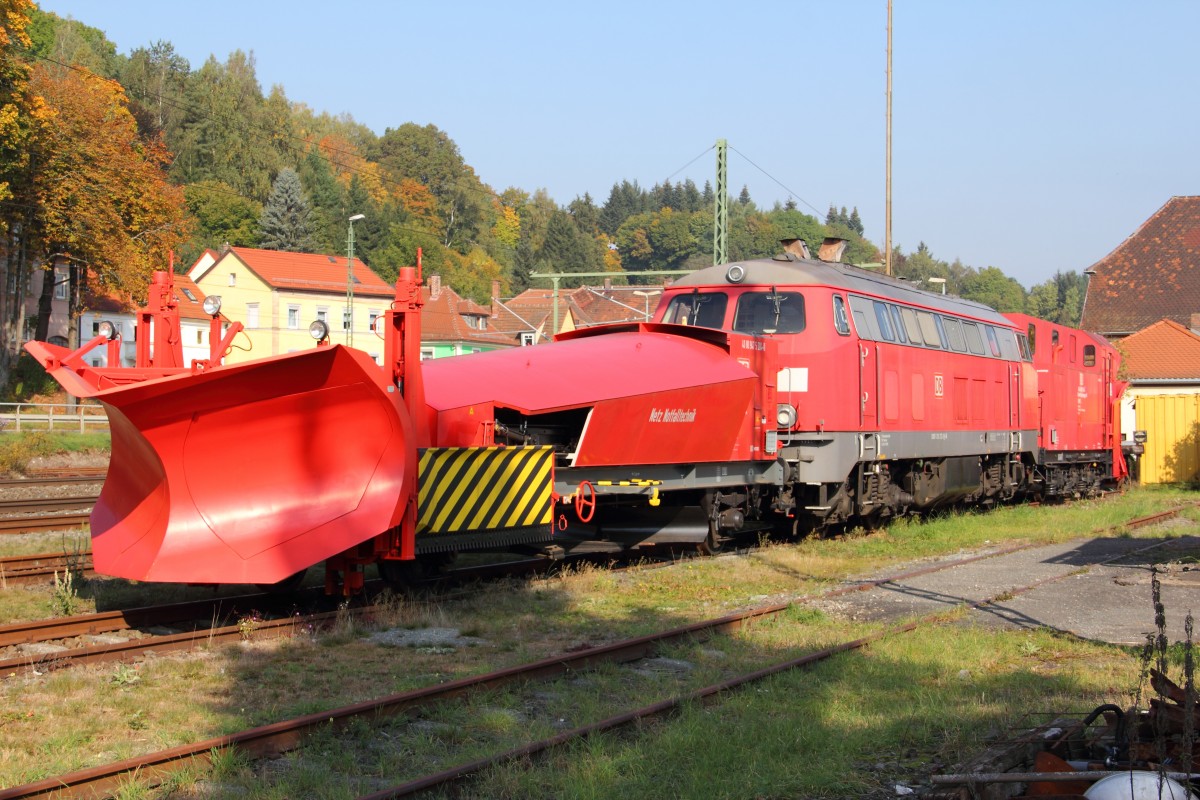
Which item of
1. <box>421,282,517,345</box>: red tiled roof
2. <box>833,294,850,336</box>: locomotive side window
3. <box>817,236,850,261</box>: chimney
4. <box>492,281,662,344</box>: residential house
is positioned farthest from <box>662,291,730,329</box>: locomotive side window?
<box>492,281,662,344</box>: residential house

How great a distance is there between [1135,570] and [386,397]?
999 centimetres

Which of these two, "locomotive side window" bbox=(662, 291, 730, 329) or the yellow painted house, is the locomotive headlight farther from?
the yellow painted house

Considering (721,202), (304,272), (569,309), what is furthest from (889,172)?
(569,309)

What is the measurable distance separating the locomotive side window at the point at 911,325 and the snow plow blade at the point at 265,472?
10.4 metres

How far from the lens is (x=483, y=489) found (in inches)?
392

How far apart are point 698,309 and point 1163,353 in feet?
126

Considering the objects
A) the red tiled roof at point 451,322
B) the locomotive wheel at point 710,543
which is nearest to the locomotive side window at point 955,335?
the locomotive wheel at point 710,543

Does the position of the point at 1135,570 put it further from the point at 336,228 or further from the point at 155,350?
the point at 336,228

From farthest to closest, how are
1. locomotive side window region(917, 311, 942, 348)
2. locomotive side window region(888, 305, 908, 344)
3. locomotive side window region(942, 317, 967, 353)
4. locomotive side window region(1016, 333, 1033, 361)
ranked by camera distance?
locomotive side window region(1016, 333, 1033, 361) → locomotive side window region(942, 317, 967, 353) → locomotive side window region(917, 311, 942, 348) → locomotive side window region(888, 305, 908, 344)

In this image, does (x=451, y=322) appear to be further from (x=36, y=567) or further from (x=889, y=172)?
(x=36, y=567)

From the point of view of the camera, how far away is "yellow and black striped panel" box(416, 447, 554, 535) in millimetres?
9516

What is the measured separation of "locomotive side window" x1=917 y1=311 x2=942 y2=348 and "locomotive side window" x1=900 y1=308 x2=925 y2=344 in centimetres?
13

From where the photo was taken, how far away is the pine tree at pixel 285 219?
267 ft

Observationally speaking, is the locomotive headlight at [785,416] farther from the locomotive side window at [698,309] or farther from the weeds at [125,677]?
the weeds at [125,677]
